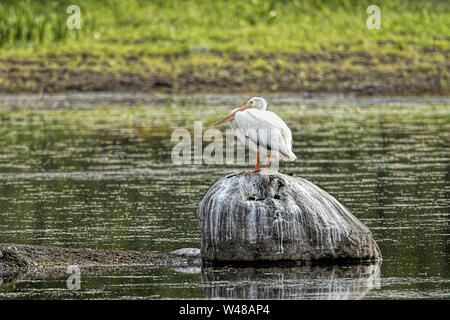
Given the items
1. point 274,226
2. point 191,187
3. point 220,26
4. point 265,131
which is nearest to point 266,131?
point 265,131

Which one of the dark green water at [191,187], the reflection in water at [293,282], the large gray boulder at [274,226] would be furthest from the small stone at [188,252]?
the reflection in water at [293,282]

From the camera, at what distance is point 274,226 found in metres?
13.9

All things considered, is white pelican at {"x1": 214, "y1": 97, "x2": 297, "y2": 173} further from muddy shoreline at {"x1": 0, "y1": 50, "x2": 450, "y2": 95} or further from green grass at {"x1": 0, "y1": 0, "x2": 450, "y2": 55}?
green grass at {"x1": 0, "y1": 0, "x2": 450, "y2": 55}

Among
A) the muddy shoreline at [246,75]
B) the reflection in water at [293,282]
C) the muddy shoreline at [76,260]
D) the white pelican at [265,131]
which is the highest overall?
the muddy shoreline at [246,75]

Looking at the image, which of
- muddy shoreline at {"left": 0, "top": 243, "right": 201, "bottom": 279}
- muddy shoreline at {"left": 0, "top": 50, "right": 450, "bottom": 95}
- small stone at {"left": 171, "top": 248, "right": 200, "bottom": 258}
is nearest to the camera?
muddy shoreline at {"left": 0, "top": 243, "right": 201, "bottom": 279}

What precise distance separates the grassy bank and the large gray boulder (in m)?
24.7

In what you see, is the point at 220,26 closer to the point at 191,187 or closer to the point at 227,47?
the point at 227,47

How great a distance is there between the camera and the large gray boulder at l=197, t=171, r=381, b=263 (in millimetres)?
13961

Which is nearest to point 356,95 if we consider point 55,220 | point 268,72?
point 268,72

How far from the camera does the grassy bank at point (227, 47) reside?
3962 cm

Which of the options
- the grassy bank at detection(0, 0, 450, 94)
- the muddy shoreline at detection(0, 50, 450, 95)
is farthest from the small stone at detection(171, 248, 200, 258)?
the grassy bank at detection(0, 0, 450, 94)

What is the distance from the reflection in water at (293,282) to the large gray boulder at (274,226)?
249 mm

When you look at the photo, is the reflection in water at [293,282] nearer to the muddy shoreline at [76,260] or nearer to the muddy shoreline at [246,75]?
the muddy shoreline at [76,260]
